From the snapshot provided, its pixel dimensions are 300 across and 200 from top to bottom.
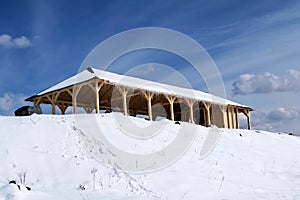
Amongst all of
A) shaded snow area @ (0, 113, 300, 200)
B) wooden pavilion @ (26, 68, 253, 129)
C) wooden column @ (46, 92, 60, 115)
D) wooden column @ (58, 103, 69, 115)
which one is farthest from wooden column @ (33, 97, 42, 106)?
shaded snow area @ (0, 113, 300, 200)

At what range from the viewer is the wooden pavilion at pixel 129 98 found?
21281 mm

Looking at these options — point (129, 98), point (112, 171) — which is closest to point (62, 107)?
point (129, 98)

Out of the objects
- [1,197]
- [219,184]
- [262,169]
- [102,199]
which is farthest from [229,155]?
[1,197]

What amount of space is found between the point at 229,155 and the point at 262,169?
158 centimetres

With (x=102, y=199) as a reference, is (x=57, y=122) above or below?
above

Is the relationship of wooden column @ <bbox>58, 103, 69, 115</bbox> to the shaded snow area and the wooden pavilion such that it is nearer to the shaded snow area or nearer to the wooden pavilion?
the wooden pavilion

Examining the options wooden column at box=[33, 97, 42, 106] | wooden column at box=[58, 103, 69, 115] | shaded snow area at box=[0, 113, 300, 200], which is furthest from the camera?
wooden column at box=[58, 103, 69, 115]

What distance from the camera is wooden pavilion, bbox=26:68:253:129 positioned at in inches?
838

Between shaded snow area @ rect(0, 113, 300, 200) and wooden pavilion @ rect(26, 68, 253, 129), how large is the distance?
6749mm

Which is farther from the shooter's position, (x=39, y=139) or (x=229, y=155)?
(x=229, y=155)

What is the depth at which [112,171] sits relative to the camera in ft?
30.5

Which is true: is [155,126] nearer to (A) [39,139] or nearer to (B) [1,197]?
(A) [39,139]

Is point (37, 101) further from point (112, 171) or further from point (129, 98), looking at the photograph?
point (112, 171)

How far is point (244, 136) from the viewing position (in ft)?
62.2
